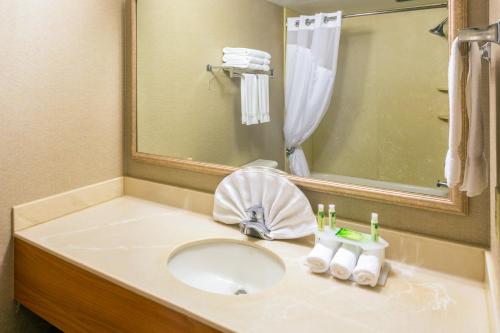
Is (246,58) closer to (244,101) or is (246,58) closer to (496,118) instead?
(244,101)

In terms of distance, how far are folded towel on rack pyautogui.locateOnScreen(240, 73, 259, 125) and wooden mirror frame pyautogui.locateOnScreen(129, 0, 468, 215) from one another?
211 millimetres

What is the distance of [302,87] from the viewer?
1.22m

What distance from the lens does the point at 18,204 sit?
1.26 metres

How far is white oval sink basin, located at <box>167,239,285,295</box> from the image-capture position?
1.15 metres

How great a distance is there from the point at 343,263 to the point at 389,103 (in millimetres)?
517

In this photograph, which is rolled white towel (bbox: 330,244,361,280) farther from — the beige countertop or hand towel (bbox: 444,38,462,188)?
hand towel (bbox: 444,38,462,188)

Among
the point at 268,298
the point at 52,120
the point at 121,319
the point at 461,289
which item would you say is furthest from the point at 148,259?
the point at 461,289

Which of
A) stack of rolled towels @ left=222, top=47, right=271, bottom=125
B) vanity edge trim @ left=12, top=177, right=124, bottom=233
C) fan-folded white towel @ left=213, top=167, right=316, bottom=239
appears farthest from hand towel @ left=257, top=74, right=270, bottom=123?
vanity edge trim @ left=12, top=177, right=124, bottom=233

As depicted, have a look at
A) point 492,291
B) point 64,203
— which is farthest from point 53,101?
point 492,291

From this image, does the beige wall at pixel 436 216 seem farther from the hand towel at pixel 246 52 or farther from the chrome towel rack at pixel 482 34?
the hand towel at pixel 246 52

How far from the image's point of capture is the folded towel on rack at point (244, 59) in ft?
4.34

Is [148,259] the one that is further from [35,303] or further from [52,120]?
[52,120]

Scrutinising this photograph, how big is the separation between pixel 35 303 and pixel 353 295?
1.10 metres

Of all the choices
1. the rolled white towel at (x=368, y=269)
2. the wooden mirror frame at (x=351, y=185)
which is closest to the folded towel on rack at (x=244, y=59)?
the wooden mirror frame at (x=351, y=185)
